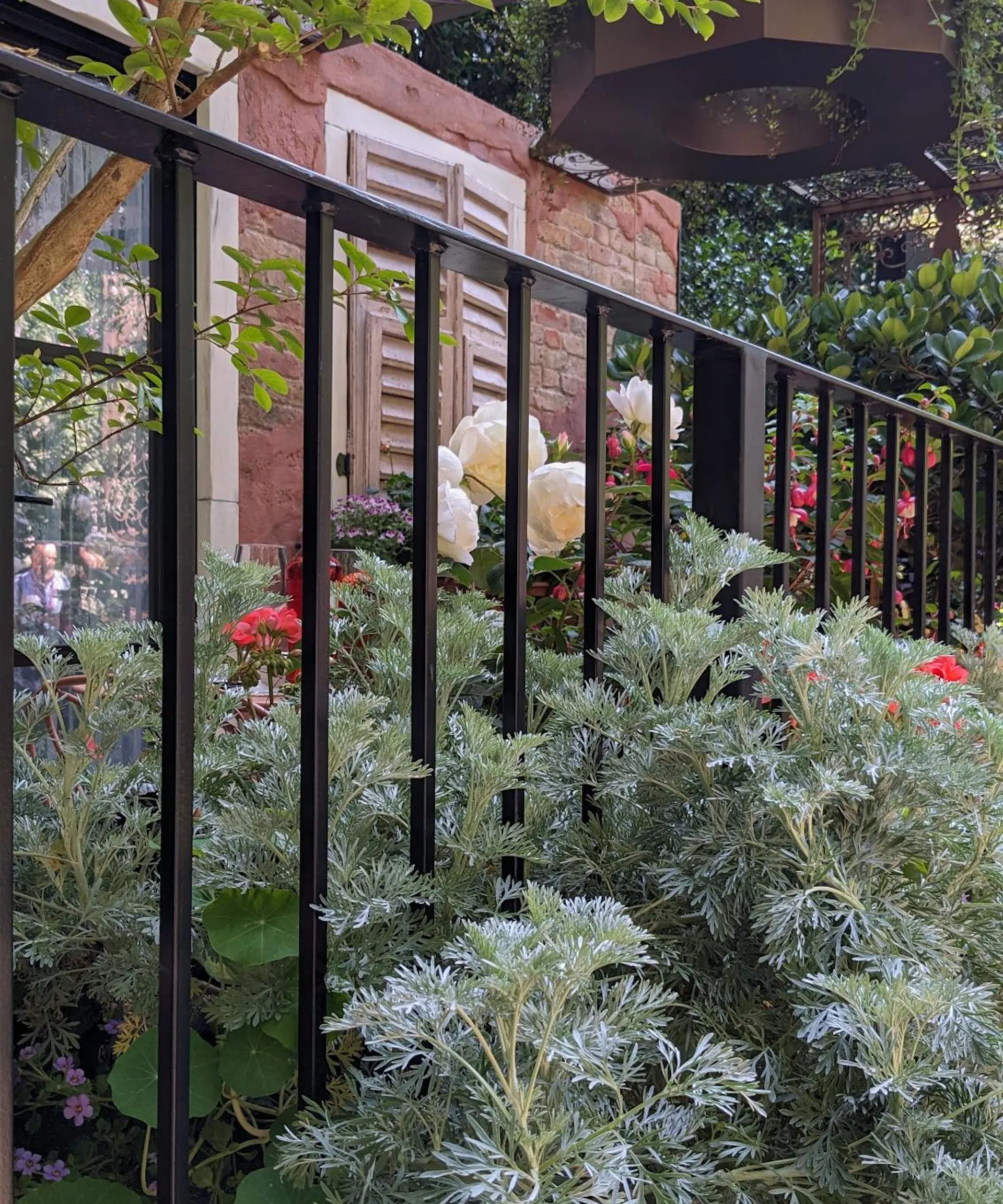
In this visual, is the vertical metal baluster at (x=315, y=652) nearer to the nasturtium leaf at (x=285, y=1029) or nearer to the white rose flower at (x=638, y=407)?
the nasturtium leaf at (x=285, y=1029)

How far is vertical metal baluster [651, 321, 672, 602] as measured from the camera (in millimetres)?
1099

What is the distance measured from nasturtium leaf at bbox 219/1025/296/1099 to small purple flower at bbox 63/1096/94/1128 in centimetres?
19

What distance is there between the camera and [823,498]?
1.52m

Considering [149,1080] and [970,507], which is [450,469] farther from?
[970,507]

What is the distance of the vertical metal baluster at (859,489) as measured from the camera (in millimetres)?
1533

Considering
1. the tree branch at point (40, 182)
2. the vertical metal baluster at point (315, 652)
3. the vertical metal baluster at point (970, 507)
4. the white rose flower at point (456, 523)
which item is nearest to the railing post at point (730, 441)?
the white rose flower at point (456, 523)

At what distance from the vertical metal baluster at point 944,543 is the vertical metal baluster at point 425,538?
1.21 m

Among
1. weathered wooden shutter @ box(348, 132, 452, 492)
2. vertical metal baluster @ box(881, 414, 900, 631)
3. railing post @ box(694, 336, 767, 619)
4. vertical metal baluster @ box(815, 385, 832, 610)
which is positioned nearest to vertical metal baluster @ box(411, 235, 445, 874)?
railing post @ box(694, 336, 767, 619)

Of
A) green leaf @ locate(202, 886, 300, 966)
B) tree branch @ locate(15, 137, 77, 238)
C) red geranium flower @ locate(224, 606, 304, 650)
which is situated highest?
tree branch @ locate(15, 137, 77, 238)

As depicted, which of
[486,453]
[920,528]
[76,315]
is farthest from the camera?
Result: [920,528]

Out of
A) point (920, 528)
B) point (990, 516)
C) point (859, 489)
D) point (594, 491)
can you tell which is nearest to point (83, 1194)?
point (594, 491)

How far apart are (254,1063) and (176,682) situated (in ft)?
0.99

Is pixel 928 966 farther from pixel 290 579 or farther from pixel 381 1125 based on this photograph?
pixel 290 579

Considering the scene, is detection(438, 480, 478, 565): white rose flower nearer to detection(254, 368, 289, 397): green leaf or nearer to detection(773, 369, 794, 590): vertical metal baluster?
detection(254, 368, 289, 397): green leaf
